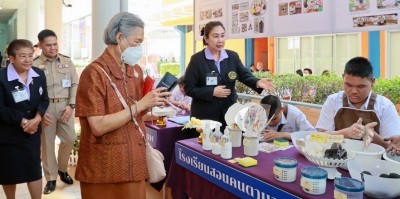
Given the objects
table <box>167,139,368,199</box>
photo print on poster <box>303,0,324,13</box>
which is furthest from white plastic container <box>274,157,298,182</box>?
photo print on poster <box>303,0,324,13</box>

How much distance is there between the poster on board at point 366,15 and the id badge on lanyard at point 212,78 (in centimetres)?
94

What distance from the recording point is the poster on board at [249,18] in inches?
130

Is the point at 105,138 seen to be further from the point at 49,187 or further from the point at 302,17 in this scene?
the point at 49,187

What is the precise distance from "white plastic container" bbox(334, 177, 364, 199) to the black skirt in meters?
2.14

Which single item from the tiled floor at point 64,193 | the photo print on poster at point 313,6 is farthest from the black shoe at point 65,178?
the photo print on poster at point 313,6

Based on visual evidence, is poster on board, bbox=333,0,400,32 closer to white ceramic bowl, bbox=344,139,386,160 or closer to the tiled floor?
white ceramic bowl, bbox=344,139,386,160

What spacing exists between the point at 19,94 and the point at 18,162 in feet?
1.56

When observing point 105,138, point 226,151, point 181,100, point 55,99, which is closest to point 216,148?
point 226,151

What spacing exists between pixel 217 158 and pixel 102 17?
265 centimetres

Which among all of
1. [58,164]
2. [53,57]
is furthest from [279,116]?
[58,164]

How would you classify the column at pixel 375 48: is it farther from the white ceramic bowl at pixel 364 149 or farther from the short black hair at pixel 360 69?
the white ceramic bowl at pixel 364 149

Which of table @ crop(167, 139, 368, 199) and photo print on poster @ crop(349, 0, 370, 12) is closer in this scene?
table @ crop(167, 139, 368, 199)

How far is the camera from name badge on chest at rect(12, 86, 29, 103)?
101 inches

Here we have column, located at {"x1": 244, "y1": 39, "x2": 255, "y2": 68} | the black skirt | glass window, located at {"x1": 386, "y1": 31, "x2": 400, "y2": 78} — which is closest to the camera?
the black skirt
